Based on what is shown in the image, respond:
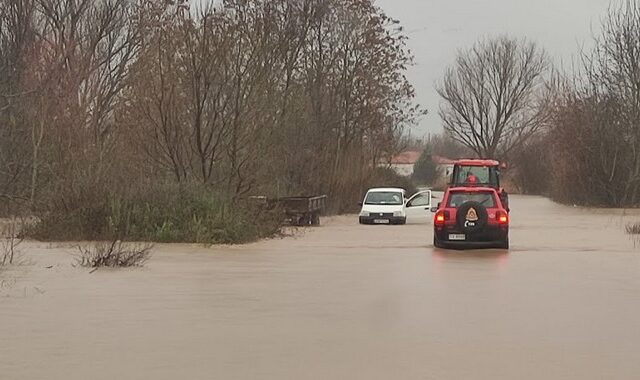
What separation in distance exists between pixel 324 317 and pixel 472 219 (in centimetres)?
960

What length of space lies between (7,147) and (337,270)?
17.7 meters

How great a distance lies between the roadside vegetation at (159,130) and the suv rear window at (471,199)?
566cm

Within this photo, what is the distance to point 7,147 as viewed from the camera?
29875mm

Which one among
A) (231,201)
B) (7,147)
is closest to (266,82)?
(231,201)

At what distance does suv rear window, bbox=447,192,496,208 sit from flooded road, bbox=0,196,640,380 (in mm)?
1259

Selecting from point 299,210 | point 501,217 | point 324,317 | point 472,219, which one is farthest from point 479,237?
point 299,210

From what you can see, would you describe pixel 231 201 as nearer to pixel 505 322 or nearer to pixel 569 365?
pixel 505 322

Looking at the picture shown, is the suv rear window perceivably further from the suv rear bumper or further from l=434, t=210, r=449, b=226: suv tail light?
the suv rear bumper

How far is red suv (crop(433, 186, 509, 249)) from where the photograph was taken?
65.3 ft

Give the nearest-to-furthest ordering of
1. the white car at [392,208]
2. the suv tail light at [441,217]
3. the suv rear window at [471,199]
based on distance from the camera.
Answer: the suv rear window at [471,199]
the suv tail light at [441,217]
the white car at [392,208]

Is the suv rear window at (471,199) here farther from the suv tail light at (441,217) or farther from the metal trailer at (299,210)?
the metal trailer at (299,210)

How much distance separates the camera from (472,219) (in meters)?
19.9

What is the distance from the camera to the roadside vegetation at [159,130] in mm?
22516

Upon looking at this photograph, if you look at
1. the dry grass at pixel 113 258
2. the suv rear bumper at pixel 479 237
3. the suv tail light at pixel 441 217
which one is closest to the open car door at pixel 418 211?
the suv tail light at pixel 441 217
